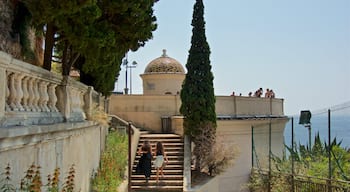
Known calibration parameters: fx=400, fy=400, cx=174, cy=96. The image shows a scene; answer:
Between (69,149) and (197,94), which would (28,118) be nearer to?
(69,149)

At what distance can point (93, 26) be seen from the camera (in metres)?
8.36

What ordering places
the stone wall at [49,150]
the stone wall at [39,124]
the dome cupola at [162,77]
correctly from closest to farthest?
1. the stone wall at [49,150]
2. the stone wall at [39,124]
3. the dome cupola at [162,77]

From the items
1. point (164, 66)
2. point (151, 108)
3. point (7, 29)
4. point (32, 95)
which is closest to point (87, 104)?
point (7, 29)

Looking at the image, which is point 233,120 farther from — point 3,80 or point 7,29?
point 3,80

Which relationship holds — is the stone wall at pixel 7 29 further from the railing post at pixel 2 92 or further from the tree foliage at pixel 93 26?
the railing post at pixel 2 92

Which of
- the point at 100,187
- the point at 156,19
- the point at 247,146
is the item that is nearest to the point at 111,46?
the point at 156,19

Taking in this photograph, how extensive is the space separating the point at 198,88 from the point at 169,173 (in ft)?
12.6

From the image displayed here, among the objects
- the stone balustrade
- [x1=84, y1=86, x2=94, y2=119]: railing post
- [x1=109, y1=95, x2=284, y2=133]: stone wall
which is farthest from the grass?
[x1=109, y1=95, x2=284, y2=133]: stone wall

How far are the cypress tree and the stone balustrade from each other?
921 centimetres

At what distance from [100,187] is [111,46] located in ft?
10.3

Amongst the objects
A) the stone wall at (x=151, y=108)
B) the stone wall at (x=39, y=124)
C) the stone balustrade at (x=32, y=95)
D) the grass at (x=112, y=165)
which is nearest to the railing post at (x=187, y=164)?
the grass at (x=112, y=165)

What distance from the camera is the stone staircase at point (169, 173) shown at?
14.2m

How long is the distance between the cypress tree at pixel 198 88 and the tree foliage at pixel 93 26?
6.37 m

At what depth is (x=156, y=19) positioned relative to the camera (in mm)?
10695
